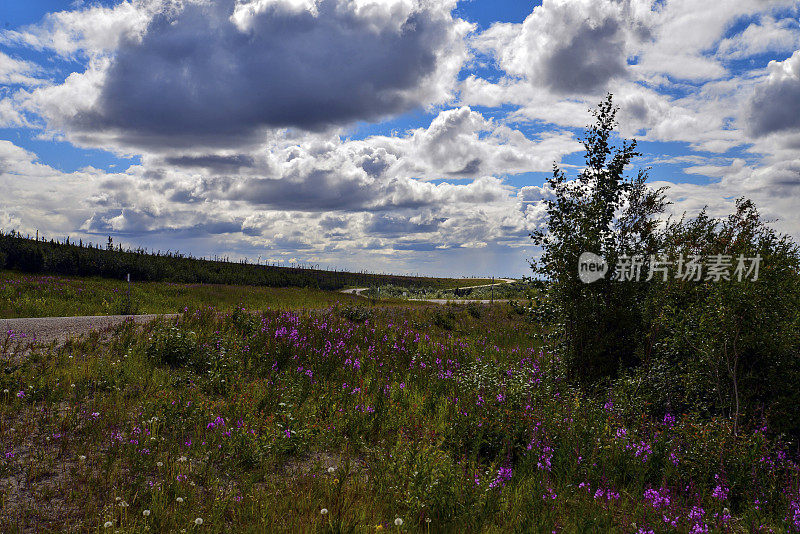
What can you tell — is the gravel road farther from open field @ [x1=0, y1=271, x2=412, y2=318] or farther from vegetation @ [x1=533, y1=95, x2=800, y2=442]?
vegetation @ [x1=533, y1=95, x2=800, y2=442]

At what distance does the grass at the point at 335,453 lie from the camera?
385cm

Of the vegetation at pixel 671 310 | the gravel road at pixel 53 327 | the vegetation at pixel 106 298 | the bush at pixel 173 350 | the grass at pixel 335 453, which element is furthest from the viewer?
the vegetation at pixel 106 298

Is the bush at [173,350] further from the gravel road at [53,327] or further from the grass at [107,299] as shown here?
the grass at [107,299]

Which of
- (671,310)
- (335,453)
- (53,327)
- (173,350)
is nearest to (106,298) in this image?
(53,327)

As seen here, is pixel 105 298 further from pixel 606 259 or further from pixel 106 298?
pixel 606 259

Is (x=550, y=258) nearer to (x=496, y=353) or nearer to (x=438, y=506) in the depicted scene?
(x=496, y=353)

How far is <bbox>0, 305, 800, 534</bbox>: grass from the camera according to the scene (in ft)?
12.6

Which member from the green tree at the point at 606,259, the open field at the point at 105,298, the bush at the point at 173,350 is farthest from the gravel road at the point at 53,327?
the green tree at the point at 606,259

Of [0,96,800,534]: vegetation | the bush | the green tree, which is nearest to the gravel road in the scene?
[0,96,800,534]: vegetation

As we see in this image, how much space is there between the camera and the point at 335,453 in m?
5.45

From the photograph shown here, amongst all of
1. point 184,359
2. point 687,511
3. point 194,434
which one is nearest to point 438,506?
point 687,511

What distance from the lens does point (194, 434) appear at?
17.9 ft

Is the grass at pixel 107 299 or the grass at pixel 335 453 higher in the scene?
the grass at pixel 107 299

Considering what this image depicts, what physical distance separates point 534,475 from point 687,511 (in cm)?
145
